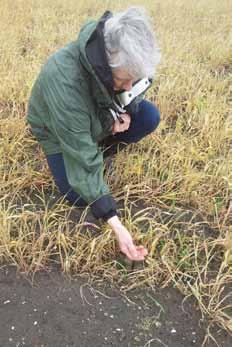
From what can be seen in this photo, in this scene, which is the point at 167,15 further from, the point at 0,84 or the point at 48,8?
the point at 0,84

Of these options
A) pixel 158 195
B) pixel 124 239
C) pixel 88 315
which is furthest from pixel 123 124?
pixel 88 315

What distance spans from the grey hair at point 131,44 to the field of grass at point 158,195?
711mm

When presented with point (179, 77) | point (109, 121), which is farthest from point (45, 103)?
point (179, 77)

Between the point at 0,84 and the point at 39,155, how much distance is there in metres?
0.78

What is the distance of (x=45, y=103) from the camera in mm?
2145

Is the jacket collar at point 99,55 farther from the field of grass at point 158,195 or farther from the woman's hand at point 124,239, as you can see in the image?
the field of grass at point 158,195

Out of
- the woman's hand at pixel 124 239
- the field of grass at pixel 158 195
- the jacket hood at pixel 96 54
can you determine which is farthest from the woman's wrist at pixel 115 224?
the jacket hood at pixel 96 54

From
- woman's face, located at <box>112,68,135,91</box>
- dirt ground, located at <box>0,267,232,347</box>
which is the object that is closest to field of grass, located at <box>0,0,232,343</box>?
dirt ground, located at <box>0,267,232,347</box>

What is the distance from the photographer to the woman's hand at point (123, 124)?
2.25m

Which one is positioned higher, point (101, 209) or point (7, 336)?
point (101, 209)

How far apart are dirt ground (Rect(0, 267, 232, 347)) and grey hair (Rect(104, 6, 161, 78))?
870mm

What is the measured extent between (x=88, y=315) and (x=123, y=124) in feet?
3.03

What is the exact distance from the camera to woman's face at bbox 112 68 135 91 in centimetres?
168

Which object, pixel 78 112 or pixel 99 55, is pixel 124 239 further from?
pixel 99 55
